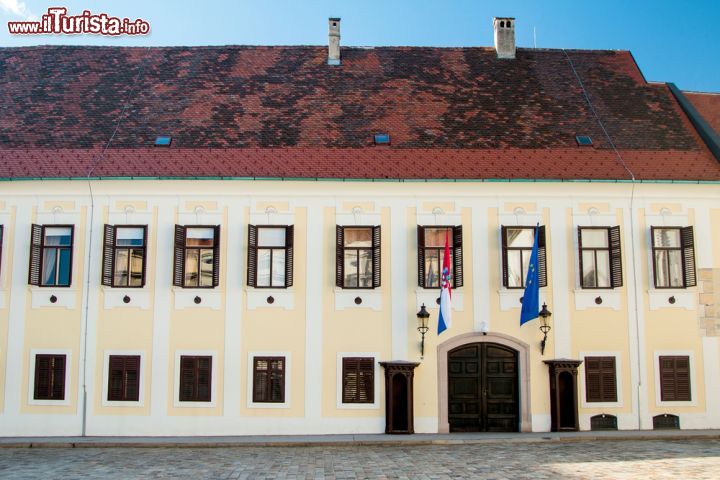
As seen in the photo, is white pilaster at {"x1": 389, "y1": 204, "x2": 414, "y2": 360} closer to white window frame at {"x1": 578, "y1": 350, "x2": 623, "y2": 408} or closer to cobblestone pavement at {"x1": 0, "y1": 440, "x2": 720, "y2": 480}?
cobblestone pavement at {"x1": 0, "y1": 440, "x2": 720, "y2": 480}

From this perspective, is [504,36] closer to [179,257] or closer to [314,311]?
[314,311]

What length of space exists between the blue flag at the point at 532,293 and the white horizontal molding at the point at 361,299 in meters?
4.00

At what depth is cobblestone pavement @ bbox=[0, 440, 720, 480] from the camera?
44.2 ft

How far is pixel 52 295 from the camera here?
20.4 meters

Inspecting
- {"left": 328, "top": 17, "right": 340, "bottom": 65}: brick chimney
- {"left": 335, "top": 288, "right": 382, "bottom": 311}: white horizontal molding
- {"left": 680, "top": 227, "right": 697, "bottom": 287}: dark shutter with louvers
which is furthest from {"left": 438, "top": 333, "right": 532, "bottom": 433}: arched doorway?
{"left": 328, "top": 17, "right": 340, "bottom": 65}: brick chimney

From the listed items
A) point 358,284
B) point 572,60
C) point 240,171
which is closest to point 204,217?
point 240,171

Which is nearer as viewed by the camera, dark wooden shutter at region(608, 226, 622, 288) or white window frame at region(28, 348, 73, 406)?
white window frame at region(28, 348, 73, 406)

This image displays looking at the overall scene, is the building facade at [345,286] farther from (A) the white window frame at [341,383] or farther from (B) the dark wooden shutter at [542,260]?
(B) the dark wooden shutter at [542,260]

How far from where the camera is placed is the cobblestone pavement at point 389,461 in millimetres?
13469

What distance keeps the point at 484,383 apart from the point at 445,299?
295cm

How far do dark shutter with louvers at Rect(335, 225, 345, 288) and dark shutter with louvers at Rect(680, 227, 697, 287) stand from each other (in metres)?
9.82

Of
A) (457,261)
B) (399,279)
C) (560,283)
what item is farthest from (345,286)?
(560,283)

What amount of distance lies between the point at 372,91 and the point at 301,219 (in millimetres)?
5939

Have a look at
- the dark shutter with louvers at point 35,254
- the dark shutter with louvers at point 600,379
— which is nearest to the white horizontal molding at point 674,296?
the dark shutter with louvers at point 600,379
